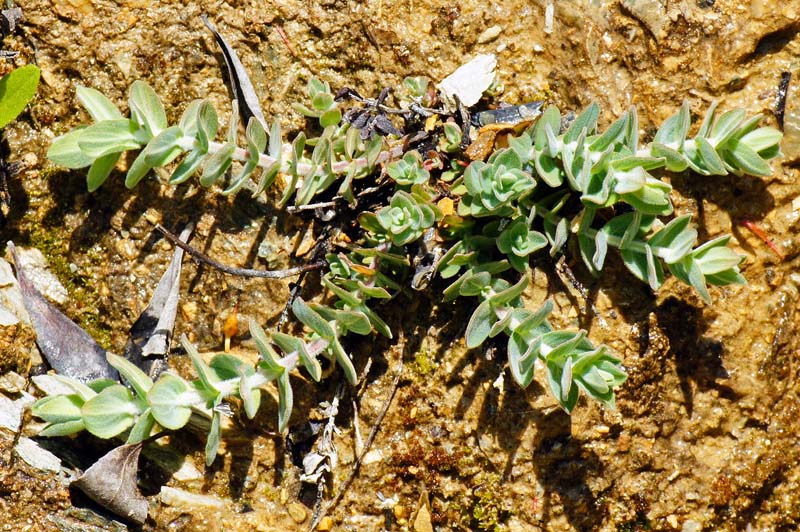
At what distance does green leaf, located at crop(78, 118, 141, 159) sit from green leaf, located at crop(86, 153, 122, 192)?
0.05m

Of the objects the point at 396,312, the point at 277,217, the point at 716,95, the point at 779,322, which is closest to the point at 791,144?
the point at 716,95

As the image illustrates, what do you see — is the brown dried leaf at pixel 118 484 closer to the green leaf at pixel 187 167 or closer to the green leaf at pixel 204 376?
the green leaf at pixel 204 376

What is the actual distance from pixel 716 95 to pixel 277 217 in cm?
288

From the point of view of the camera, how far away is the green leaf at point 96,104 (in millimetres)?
4055

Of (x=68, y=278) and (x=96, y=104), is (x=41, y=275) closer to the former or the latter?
(x=68, y=278)

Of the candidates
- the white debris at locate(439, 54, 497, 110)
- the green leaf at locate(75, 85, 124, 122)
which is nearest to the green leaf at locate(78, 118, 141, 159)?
the green leaf at locate(75, 85, 124, 122)

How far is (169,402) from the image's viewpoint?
3670 mm

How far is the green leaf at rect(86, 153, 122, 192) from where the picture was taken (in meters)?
4.04

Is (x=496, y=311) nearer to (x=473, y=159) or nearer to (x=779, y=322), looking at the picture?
(x=473, y=159)

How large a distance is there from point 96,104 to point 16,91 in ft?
2.03

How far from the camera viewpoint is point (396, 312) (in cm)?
434

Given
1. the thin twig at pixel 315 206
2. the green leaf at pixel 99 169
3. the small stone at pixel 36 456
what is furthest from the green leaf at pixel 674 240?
the small stone at pixel 36 456

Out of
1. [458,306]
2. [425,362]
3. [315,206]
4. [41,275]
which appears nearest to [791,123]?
[458,306]

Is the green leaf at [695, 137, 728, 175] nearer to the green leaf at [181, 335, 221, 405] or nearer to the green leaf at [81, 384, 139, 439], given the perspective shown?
the green leaf at [181, 335, 221, 405]
